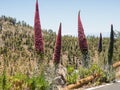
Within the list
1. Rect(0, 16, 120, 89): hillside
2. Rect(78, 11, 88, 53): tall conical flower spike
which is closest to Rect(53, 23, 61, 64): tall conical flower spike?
Rect(0, 16, 120, 89): hillside

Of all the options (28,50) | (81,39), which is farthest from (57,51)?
(28,50)

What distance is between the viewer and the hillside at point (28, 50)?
1259 cm

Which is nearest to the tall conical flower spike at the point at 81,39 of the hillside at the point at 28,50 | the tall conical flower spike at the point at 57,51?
the hillside at the point at 28,50

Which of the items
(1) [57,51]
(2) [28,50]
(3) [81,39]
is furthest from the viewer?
(2) [28,50]

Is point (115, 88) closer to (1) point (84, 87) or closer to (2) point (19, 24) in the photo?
(1) point (84, 87)

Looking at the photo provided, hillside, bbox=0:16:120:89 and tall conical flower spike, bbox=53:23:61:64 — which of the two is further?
tall conical flower spike, bbox=53:23:61:64

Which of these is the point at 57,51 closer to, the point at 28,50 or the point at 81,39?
the point at 81,39

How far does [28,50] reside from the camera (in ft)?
141

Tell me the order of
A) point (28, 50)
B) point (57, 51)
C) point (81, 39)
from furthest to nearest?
1. point (28, 50)
2. point (81, 39)
3. point (57, 51)

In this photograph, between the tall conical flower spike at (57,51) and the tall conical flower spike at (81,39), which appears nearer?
the tall conical flower spike at (57,51)

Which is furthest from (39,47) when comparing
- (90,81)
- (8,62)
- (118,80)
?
(118,80)

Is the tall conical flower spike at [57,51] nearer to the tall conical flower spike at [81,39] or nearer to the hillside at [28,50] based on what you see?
the hillside at [28,50]

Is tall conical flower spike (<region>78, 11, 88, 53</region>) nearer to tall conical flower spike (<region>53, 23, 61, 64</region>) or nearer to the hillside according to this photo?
the hillside

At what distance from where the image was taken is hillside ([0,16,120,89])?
12.6m
